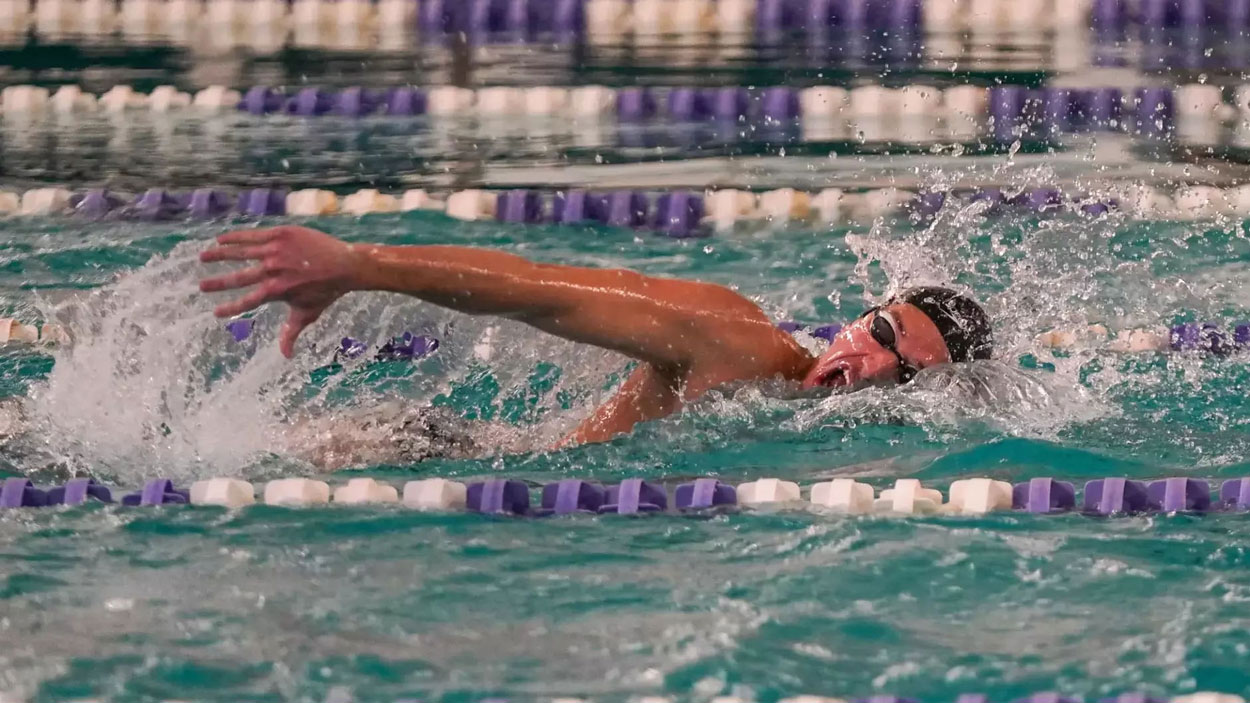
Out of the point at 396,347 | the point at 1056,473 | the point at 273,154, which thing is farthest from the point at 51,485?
the point at 273,154

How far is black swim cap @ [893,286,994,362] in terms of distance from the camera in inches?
127

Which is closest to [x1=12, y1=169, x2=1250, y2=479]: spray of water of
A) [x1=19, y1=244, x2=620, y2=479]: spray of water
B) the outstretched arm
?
[x1=19, y1=244, x2=620, y2=479]: spray of water

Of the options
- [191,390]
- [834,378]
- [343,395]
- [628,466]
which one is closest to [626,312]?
[628,466]

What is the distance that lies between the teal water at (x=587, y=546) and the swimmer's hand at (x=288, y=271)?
39cm

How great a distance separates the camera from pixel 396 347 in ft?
13.5

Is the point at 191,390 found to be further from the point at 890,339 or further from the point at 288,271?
the point at 890,339

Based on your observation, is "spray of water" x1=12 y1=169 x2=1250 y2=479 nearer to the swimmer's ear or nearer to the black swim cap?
the black swim cap

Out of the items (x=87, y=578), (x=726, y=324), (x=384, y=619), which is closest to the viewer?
(x=384, y=619)

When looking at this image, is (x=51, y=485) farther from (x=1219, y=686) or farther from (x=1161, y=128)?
(x=1161, y=128)

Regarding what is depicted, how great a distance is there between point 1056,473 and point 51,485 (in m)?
1.78

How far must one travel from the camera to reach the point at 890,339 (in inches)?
126

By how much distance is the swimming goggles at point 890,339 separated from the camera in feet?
10.5

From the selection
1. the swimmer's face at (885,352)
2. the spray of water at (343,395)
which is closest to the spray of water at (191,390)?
the spray of water at (343,395)

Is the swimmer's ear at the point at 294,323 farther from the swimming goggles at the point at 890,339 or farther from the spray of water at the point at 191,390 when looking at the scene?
the swimming goggles at the point at 890,339
